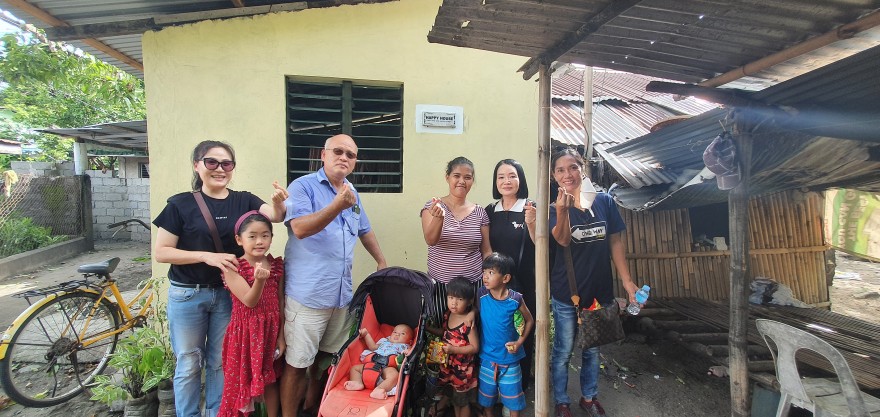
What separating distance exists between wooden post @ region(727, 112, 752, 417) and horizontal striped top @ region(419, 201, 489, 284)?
70.8 inches

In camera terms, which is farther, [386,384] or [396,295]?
[396,295]

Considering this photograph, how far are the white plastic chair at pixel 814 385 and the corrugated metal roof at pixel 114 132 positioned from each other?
844 cm

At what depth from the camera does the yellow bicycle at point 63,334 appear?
330cm

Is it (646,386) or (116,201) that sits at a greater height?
(116,201)

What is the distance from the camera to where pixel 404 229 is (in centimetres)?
409

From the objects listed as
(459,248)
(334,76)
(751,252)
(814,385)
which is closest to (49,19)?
(334,76)

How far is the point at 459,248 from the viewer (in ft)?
9.77

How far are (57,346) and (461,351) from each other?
12.3ft

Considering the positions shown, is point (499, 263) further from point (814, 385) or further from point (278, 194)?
point (814, 385)

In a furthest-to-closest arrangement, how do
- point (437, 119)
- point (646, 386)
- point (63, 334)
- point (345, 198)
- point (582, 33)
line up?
point (437, 119)
point (646, 386)
point (63, 334)
point (345, 198)
point (582, 33)

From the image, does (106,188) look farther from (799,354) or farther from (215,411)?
(799,354)

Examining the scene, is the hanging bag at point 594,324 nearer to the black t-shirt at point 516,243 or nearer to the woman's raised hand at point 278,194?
the black t-shirt at point 516,243

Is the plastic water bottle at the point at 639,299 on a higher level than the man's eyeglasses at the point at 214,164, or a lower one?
lower

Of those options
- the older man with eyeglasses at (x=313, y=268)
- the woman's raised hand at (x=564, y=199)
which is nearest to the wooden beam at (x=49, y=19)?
the older man with eyeglasses at (x=313, y=268)
